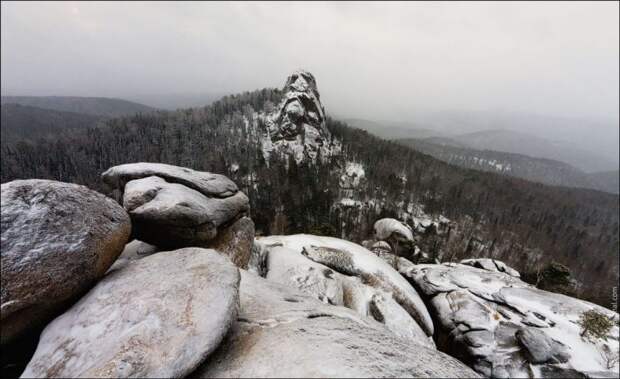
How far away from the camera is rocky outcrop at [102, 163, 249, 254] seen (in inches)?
352

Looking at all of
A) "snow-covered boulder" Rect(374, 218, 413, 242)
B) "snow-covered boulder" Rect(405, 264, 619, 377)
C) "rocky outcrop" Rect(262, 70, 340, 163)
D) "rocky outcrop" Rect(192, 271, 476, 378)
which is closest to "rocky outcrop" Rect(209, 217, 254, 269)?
"rocky outcrop" Rect(192, 271, 476, 378)

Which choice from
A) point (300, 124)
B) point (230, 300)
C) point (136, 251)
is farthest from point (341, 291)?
point (300, 124)

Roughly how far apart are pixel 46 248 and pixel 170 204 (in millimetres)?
3919

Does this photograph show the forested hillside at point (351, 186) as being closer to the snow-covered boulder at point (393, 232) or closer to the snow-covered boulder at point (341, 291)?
the snow-covered boulder at point (393, 232)

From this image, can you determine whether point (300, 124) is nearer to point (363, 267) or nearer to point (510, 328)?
point (363, 267)

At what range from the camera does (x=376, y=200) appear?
295ft

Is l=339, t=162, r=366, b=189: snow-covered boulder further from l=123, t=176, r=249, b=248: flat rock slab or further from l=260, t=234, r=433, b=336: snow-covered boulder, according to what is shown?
l=123, t=176, r=249, b=248: flat rock slab

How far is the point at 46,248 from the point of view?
5.28 m

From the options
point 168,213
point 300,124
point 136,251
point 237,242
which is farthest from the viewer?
point 300,124

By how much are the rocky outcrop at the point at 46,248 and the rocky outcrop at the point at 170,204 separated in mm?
2161

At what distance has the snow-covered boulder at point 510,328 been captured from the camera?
43.7ft

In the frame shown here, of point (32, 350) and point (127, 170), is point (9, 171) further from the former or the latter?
point (32, 350)

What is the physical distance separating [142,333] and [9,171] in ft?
415

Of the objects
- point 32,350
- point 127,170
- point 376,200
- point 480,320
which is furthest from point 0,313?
point 376,200
